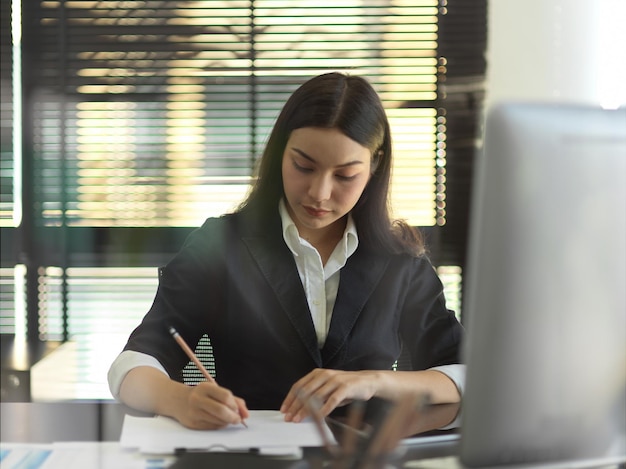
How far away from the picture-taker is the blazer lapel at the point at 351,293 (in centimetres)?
150

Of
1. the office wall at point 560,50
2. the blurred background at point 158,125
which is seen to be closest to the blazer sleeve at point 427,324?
the blurred background at point 158,125

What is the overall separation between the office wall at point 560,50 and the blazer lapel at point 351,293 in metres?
1.04

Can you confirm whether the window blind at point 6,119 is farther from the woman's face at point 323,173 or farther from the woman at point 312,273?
the woman's face at point 323,173

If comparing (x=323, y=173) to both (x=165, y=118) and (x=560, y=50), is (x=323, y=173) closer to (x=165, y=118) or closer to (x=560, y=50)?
(x=165, y=118)

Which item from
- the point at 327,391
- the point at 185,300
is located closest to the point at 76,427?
the point at 327,391

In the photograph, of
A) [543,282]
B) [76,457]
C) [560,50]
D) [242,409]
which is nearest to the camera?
[543,282]

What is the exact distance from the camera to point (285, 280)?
1.53 m

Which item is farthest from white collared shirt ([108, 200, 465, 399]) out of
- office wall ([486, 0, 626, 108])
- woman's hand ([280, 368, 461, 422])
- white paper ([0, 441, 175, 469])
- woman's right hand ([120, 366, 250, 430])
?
office wall ([486, 0, 626, 108])

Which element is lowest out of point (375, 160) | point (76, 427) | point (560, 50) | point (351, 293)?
point (76, 427)

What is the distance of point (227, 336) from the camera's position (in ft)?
5.16

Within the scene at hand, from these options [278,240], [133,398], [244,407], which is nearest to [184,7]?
[278,240]

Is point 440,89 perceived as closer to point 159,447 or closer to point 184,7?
point 184,7

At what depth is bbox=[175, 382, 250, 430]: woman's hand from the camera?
98 cm

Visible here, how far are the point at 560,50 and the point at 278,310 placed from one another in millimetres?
1464
